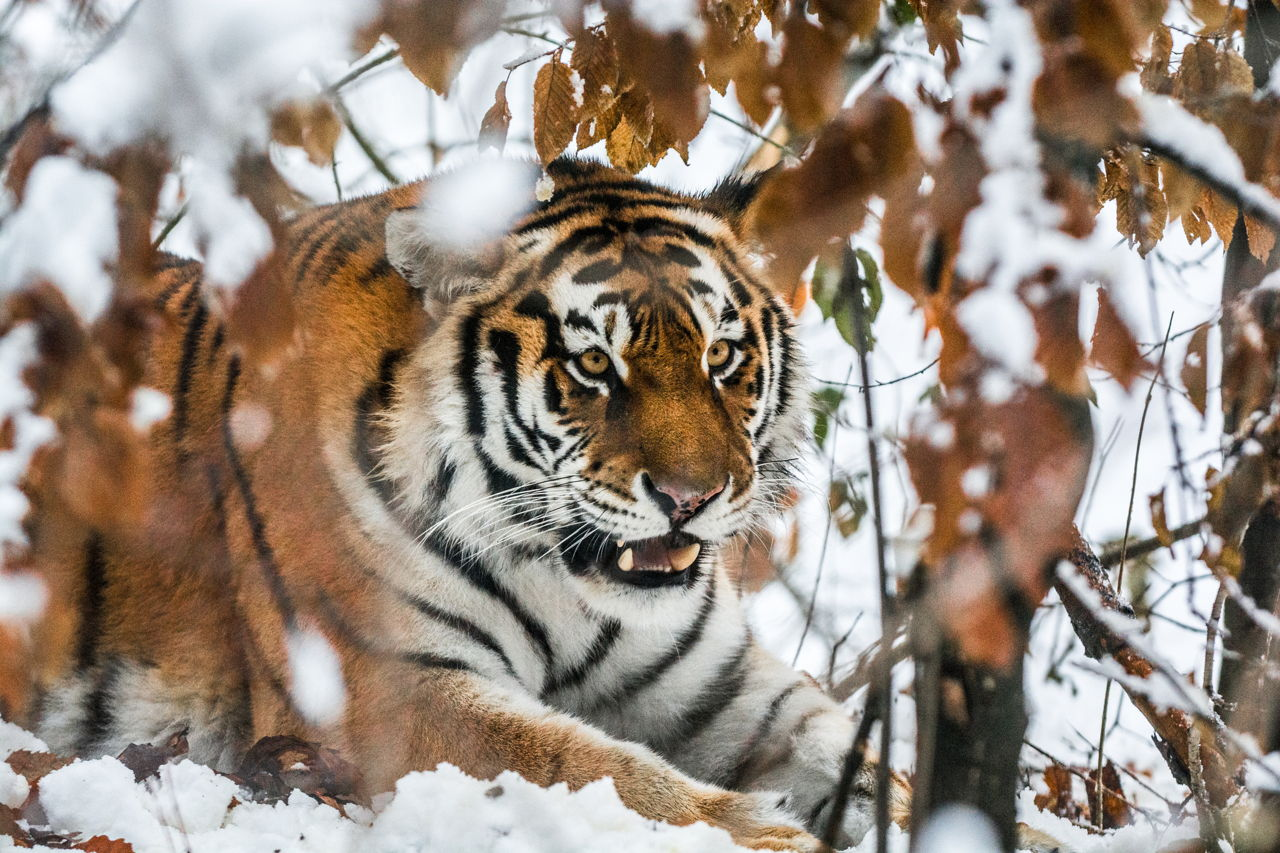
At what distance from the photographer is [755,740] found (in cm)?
244

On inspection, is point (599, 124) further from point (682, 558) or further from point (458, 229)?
point (682, 558)

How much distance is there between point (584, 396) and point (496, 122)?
0.54m

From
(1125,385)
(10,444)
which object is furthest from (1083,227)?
(10,444)

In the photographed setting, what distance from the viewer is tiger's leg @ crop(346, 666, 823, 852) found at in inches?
75.4

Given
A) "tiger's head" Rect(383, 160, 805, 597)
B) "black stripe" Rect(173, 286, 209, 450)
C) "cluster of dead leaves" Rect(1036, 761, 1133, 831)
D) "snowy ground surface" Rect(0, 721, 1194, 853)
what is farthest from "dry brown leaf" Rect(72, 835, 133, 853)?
"cluster of dead leaves" Rect(1036, 761, 1133, 831)

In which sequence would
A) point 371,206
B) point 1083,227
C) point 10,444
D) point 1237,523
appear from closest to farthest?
point 1083,227, point 10,444, point 1237,523, point 371,206

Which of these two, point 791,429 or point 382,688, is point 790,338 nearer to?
point 791,429

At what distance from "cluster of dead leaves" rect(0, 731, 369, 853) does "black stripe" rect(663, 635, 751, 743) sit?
73cm

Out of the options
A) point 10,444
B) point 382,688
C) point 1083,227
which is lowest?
point 10,444

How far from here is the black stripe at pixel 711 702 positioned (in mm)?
2494

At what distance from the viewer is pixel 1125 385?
1049 mm

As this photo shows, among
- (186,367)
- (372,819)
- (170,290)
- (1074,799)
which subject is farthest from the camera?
(1074,799)

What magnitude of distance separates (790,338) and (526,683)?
957mm

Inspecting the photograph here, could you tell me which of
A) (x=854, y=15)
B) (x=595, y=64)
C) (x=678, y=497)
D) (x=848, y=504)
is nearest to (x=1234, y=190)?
(x=854, y=15)
